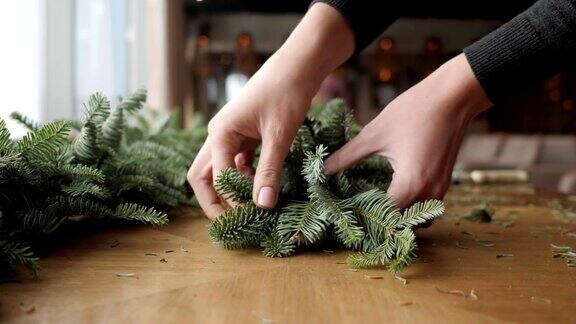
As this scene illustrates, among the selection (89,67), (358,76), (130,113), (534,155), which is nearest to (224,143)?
(130,113)

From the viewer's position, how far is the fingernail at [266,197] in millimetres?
538

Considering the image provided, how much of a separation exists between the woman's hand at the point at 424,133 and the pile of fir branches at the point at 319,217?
0.10 ft

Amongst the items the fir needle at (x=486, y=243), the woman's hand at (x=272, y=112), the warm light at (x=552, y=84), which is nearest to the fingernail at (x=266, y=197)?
the woman's hand at (x=272, y=112)

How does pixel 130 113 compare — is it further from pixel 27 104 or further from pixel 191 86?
pixel 191 86

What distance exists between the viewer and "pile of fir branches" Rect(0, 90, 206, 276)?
51 centimetres

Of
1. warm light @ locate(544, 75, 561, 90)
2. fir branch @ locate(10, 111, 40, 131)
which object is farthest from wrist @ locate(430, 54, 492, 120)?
warm light @ locate(544, 75, 561, 90)

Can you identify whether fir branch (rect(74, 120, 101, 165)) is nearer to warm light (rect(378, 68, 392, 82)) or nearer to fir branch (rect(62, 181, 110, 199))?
fir branch (rect(62, 181, 110, 199))

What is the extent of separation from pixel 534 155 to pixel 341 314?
707 cm

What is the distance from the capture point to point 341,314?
1.10 feet

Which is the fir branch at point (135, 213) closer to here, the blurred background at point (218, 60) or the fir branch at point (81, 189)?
the fir branch at point (81, 189)

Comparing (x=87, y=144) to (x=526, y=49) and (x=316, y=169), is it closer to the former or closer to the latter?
(x=316, y=169)

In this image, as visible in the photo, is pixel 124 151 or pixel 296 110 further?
pixel 124 151

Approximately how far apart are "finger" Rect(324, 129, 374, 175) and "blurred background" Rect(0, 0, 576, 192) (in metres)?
0.21

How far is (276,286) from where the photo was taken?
0.40m
